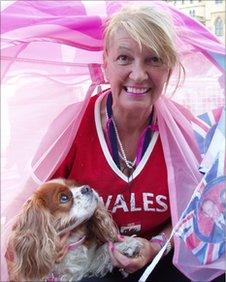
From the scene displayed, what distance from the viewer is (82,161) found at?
183cm

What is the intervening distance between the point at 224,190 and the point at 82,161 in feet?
1.84

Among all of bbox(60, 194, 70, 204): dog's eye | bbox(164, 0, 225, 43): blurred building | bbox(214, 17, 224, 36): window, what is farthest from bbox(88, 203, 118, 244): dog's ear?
bbox(214, 17, 224, 36): window

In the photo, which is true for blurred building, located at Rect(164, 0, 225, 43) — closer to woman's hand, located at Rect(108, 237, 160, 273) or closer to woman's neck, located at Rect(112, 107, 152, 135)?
woman's neck, located at Rect(112, 107, 152, 135)

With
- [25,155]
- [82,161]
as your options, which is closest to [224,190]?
[82,161]

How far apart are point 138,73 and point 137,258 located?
0.66 meters

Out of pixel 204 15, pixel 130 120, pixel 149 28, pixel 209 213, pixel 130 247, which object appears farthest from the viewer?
pixel 204 15

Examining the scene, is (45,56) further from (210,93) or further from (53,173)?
(210,93)

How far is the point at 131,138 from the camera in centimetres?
190

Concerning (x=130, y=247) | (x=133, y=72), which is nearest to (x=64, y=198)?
(x=130, y=247)

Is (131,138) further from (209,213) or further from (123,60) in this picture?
(209,213)

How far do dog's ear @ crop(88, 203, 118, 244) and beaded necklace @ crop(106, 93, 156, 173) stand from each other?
0.18 meters

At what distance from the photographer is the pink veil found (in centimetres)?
162

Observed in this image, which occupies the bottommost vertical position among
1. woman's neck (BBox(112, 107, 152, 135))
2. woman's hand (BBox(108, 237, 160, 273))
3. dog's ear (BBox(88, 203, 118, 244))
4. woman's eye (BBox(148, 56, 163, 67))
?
woman's hand (BBox(108, 237, 160, 273))

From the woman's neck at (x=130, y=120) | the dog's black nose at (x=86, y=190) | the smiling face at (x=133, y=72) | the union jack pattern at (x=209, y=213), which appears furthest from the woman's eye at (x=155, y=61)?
the dog's black nose at (x=86, y=190)
